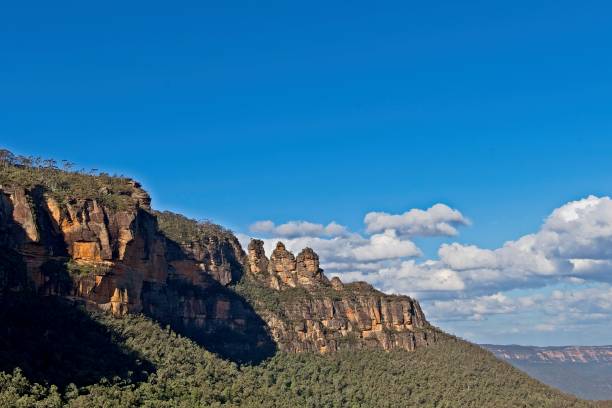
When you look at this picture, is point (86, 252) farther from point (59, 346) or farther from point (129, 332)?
point (59, 346)

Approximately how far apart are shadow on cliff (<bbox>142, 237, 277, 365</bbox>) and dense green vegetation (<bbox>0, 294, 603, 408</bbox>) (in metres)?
6.85

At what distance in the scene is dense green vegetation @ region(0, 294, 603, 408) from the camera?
9538 centimetres

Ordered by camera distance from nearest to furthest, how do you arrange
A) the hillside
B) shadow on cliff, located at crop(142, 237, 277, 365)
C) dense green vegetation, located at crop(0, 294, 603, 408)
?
dense green vegetation, located at crop(0, 294, 603, 408) < the hillside < shadow on cliff, located at crop(142, 237, 277, 365)

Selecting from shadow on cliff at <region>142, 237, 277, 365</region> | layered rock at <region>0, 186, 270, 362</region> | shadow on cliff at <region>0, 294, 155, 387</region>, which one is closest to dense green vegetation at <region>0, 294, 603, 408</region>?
shadow on cliff at <region>0, 294, 155, 387</region>

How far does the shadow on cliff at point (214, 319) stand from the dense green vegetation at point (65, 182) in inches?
1049

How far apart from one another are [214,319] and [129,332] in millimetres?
63847

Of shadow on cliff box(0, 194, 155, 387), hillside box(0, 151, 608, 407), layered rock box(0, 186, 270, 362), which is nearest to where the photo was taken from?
shadow on cliff box(0, 194, 155, 387)

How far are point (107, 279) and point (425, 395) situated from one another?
85.9 m

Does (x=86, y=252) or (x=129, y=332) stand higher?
(x=86, y=252)

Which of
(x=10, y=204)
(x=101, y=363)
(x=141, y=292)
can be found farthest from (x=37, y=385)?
(x=141, y=292)

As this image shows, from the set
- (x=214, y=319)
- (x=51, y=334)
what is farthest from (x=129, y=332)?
(x=214, y=319)

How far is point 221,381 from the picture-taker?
130125 millimetres

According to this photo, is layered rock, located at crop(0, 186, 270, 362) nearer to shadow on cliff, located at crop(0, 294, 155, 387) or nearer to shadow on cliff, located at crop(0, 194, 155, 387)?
shadow on cliff, located at crop(0, 194, 155, 387)

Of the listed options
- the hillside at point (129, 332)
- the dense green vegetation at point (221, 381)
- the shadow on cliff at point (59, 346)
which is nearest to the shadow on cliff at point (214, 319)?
the hillside at point (129, 332)
